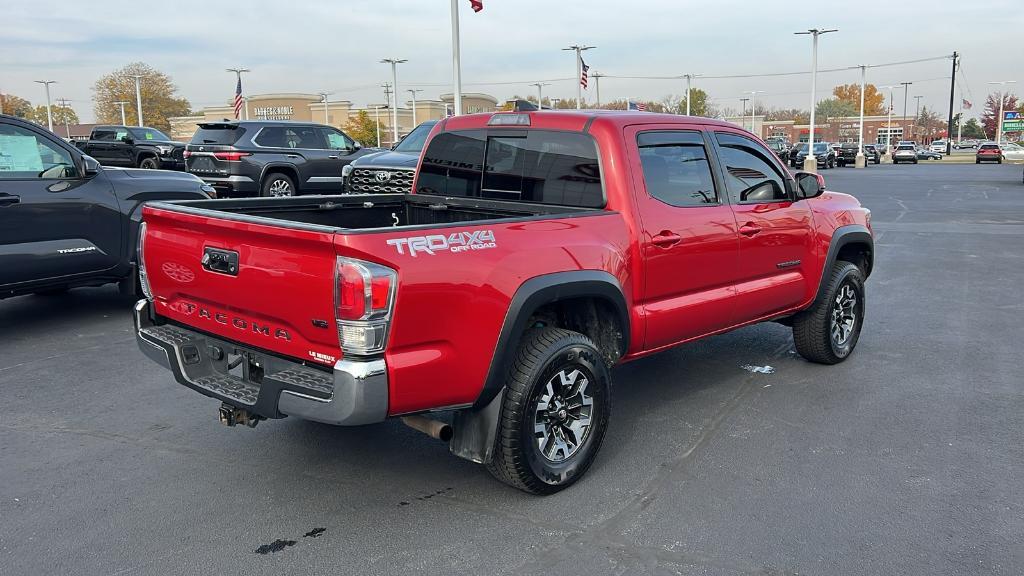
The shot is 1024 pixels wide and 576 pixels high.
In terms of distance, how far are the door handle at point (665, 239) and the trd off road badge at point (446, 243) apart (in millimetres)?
1233

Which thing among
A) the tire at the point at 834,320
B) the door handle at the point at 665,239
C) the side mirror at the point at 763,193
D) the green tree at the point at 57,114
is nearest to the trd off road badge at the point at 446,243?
the door handle at the point at 665,239

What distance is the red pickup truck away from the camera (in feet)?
10.7

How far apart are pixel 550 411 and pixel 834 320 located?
3.27 m

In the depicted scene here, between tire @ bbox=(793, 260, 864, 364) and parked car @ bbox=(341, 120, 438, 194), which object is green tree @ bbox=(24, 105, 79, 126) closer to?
parked car @ bbox=(341, 120, 438, 194)

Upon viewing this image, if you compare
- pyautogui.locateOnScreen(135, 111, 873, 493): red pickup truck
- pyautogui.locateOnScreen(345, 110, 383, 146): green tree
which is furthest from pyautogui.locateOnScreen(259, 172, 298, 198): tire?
pyautogui.locateOnScreen(345, 110, 383, 146): green tree

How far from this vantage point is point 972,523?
143 inches

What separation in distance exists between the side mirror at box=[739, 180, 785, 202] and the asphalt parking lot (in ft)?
4.37

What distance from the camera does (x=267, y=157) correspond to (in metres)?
15.7

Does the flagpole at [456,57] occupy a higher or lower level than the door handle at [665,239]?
higher

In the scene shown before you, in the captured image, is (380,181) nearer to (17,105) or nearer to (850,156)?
(850,156)

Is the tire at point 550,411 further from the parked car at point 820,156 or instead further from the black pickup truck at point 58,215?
the parked car at point 820,156

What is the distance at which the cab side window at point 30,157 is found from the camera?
686cm

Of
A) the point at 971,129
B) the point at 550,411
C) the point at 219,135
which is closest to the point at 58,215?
the point at 550,411

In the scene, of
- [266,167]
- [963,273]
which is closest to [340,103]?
[266,167]
